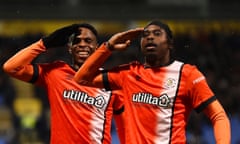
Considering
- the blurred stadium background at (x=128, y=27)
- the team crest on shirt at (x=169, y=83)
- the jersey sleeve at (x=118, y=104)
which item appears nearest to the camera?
the team crest on shirt at (x=169, y=83)

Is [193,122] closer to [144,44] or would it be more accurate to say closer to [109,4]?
[109,4]

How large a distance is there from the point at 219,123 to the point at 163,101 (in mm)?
446

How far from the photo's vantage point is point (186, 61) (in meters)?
14.7

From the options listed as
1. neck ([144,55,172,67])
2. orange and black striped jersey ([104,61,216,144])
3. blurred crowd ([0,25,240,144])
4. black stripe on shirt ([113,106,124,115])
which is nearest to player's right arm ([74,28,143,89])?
neck ([144,55,172,67])

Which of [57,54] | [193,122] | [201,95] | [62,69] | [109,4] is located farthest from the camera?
[109,4]

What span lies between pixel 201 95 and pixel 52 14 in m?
10.8

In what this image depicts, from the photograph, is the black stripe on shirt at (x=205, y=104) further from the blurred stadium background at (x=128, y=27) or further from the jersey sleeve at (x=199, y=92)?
the blurred stadium background at (x=128, y=27)

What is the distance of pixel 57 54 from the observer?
15812mm

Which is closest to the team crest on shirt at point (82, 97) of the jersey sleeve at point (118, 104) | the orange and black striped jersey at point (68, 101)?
the orange and black striped jersey at point (68, 101)

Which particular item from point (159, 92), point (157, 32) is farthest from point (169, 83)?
point (157, 32)

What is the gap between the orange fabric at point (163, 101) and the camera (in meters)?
5.54

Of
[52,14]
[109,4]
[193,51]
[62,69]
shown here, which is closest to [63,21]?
[52,14]

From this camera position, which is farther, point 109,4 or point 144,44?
point 109,4

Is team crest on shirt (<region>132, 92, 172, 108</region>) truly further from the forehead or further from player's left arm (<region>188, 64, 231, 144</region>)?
the forehead
